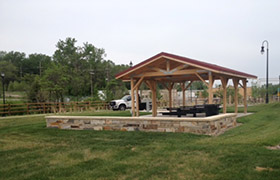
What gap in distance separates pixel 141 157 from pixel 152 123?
3.36 meters

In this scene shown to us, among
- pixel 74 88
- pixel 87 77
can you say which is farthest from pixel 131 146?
pixel 87 77

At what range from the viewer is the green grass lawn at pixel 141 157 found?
190 inches

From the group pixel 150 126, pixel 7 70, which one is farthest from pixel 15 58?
pixel 150 126

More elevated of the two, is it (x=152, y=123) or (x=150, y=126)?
(x=152, y=123)

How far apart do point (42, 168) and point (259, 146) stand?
4.92 meters

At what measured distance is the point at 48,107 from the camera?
23.8 metres

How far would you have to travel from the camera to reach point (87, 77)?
184 feet

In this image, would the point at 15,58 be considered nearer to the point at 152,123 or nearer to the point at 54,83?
the point at 54,83

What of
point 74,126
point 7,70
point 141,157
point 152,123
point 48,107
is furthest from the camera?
point 7,70

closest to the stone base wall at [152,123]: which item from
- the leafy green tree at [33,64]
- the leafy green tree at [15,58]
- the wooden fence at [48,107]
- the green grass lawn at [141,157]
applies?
the green grass lawn at [141,157]

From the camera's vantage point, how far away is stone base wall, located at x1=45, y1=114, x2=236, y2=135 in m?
8.59

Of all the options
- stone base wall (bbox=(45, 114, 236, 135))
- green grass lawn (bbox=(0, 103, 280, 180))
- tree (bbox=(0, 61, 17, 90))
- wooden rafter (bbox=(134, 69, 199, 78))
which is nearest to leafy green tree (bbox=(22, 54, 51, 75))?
tree (bbox=(0, 61, 17, 90))

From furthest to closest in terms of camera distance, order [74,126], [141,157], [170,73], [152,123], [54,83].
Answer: [54,83]
[170,73]
[74,126]
[152,123]
[141,157]

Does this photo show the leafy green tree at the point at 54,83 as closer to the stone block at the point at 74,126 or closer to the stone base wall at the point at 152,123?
the stone base wall at the point at 152,123
